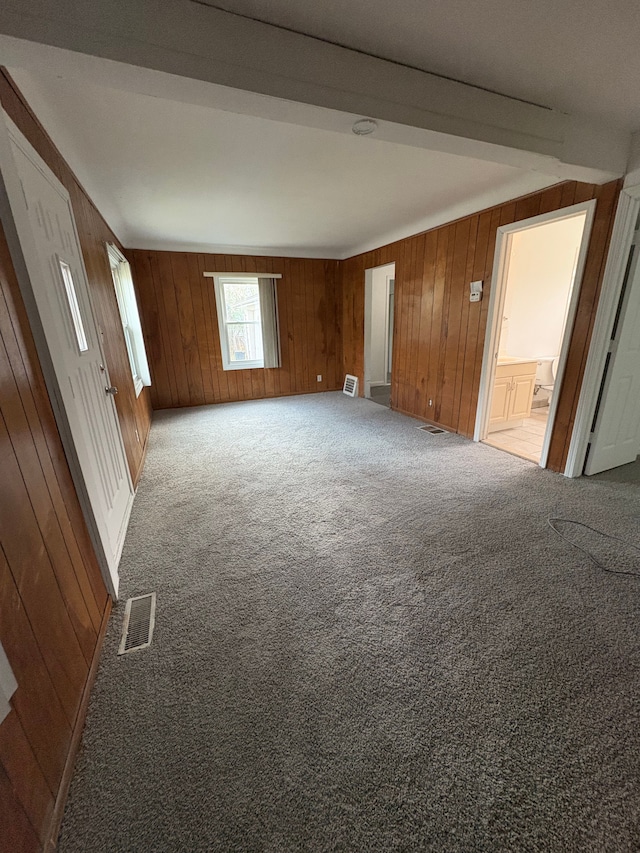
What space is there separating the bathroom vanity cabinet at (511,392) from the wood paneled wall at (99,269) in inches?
144

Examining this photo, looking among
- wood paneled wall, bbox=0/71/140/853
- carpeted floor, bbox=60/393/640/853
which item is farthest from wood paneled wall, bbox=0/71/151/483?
carpeted floor, bbox=60/393/640/853

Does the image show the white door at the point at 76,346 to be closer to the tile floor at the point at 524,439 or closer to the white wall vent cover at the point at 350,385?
the tile floor at the point at 524,439

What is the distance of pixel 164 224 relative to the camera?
386cm

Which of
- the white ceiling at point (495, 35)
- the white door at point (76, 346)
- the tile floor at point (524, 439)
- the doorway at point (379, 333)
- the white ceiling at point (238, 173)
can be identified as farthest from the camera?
the doorway at point (379, 333)

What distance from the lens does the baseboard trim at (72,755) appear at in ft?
2.88

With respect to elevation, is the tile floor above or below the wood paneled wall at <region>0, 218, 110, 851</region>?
below

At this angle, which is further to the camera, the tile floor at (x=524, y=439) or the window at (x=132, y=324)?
the window at (x=132, y=324)

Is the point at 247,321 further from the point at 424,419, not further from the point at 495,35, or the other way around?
the point at 495,35

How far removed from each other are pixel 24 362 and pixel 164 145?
182 cm

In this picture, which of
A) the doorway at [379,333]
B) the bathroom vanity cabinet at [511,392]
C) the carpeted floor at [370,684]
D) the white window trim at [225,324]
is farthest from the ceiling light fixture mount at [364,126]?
the white window trim at [225,324]

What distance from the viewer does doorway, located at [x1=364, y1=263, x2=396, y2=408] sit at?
5.50m

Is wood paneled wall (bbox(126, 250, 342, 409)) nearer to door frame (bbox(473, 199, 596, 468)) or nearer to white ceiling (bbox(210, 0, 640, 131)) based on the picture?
door frame (bbox(473, 199, 596, 468))

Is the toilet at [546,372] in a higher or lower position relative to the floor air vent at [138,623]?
higher

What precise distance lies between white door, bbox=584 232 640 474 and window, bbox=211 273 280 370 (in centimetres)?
434
